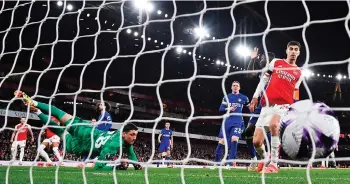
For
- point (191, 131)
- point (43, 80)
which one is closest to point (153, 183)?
point (43, 80)

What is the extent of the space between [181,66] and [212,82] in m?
3.41

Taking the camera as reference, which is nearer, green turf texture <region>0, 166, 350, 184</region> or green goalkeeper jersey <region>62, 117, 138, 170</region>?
green turf texture <region>0, 166, 350, 184</region>

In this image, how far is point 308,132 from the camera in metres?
3.34

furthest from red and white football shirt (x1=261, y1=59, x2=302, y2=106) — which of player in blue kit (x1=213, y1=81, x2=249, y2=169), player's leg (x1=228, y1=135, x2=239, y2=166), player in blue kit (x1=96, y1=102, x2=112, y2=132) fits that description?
player's leg (x1=228, y1=135, x2=239, y2=166)

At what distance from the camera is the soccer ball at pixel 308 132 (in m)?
3.21

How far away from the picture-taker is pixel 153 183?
4.41 metres

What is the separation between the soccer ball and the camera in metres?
3.21

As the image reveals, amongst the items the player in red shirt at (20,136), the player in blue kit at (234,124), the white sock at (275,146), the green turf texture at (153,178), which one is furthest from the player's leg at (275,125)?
the player in red shirt at (20,136)

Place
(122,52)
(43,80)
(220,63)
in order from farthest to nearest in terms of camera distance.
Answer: (220,63)
(43,80)
(122,52)

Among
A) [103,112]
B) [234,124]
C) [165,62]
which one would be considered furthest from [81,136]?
[165,62]

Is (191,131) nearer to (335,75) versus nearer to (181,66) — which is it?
(181,66)

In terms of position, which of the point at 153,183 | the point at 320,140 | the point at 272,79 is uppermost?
the point at 272,79

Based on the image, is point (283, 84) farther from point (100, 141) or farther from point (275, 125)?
point (100, 141)

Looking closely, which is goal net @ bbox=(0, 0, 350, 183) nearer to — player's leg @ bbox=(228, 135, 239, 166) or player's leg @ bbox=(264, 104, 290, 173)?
player's leg @ bbox=(228, 135, 239, 166)
